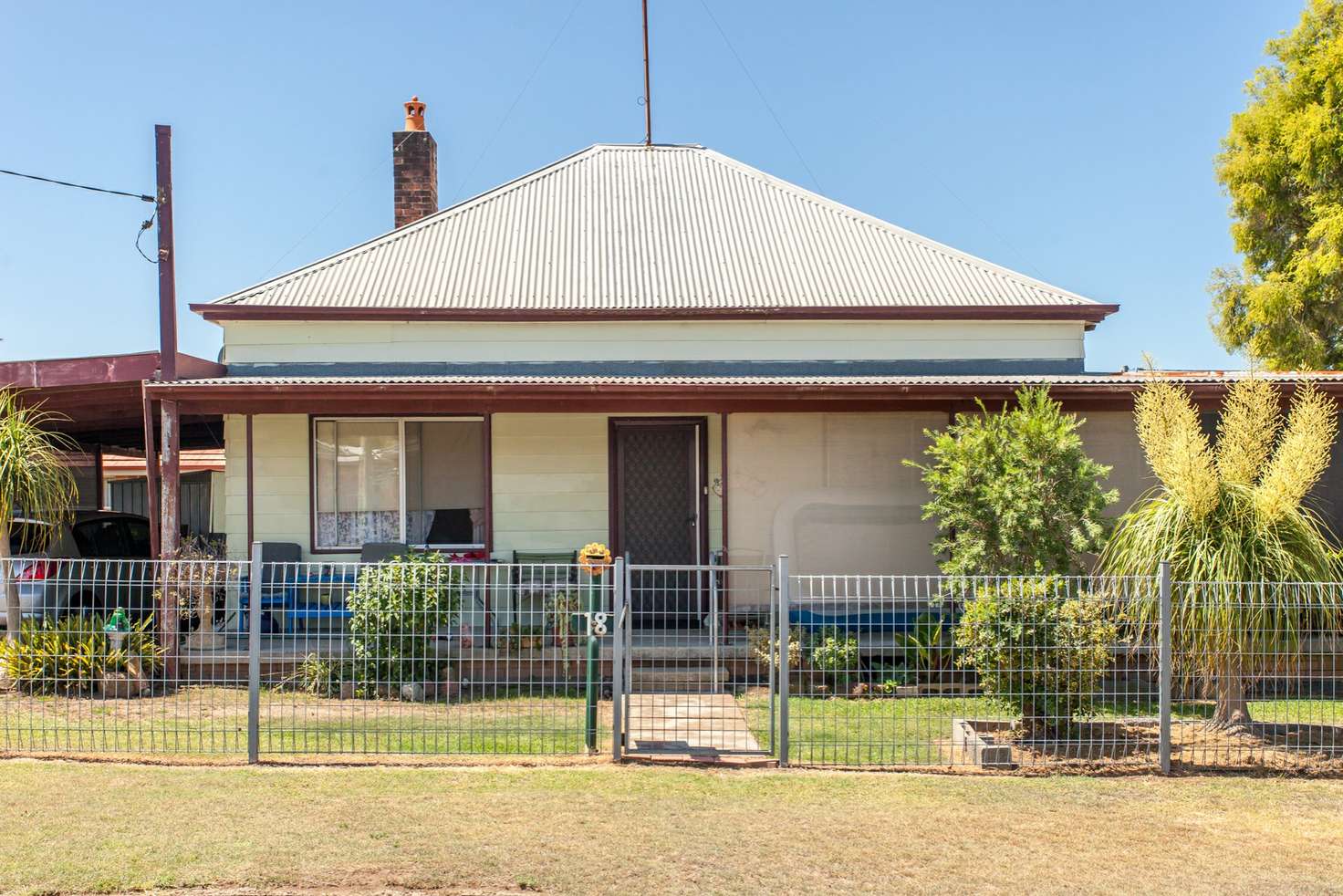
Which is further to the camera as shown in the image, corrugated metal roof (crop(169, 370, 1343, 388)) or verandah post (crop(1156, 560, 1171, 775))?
corrugated metal roof (crop(169, 370, 1343, 388))

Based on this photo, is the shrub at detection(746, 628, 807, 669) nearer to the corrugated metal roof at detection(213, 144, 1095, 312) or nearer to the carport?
the corrugated metal roof at detection(213, 144, 1095, 312)

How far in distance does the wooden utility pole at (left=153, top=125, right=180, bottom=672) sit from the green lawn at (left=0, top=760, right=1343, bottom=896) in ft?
11.5

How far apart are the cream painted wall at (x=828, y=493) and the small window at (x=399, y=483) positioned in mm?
3076

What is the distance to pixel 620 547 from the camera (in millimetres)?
13414

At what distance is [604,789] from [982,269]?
1065cm

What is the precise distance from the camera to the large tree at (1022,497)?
10.5m

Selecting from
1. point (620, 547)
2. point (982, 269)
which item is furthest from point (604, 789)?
point (982, 269)

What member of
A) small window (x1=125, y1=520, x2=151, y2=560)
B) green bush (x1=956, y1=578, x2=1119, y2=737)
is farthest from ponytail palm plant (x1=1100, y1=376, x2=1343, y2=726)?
small window (x1=125, y1=520, x2=151, y2=560)

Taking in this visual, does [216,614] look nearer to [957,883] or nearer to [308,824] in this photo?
[308,824]

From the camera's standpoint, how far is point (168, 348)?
11.5 meters

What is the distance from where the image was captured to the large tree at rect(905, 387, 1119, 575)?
1047 centimetres

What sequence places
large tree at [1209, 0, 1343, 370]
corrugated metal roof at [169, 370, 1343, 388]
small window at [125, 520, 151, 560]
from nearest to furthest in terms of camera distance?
corrugated metal roof at [169, 370, 1343, 388] → small window at [125, 520, 151, 560] → large tree at [1209, 0, 1343, 370]

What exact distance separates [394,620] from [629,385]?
3.54 metres

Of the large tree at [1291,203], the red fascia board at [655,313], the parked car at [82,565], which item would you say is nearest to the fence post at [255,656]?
the parked car at [82,565]
